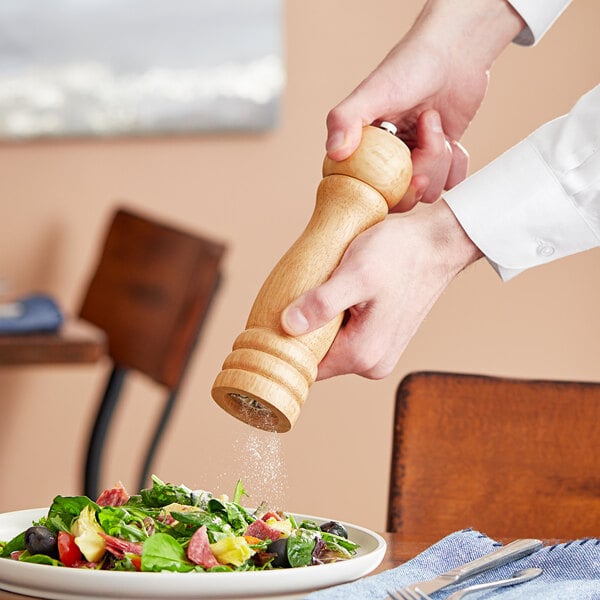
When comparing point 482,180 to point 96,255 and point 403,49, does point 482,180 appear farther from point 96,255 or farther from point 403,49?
point 96,255

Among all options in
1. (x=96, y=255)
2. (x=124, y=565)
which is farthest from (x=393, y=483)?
(x=96, y=255)

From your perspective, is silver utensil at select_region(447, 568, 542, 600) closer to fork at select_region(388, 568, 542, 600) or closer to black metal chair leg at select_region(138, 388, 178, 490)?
fork at select_region(388, 568, 542, 600)

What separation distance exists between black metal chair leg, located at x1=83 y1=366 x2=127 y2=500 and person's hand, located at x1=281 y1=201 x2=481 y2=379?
1.74 meters

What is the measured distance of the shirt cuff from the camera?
3.53 ft


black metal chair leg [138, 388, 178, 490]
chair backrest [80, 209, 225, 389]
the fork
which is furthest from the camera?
black metal chair leg [138, 388, 178, 490]

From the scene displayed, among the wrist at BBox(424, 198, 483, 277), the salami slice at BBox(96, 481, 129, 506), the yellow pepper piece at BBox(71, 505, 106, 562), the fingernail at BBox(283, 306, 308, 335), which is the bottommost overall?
the salami slice at BBox(96, 481, 129, 506)

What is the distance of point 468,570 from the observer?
2.79 ft

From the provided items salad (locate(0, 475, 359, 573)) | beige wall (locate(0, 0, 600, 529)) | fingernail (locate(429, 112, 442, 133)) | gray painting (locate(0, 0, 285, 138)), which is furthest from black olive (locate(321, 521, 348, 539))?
gray painting (locate(0, 0, 285, 138))

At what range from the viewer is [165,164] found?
3.13 meters

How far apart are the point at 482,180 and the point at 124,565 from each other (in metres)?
0.51

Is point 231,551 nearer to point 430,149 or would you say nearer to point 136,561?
point 136,561

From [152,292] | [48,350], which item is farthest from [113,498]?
[152,292]

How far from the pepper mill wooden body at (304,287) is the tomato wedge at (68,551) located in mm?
166

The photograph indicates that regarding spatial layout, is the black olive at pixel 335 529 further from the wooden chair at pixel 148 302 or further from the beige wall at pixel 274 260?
the beige wall at pixel 274 260
